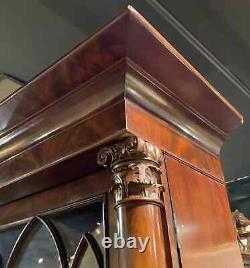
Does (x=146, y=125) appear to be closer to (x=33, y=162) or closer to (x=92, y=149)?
(x=92, y=149)

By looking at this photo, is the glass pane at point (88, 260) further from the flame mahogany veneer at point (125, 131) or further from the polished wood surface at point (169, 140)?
the polished wood surface at point (169, 140)

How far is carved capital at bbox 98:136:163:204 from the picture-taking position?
474 millimetres

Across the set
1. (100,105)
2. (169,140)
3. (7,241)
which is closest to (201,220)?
(169,140)

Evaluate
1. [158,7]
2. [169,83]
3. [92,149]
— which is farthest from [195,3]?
[92,149]

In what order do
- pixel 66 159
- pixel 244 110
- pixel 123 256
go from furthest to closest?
pixel 244 110 → pixel 66 159 → pixel 123 256

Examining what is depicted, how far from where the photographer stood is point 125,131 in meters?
0.50

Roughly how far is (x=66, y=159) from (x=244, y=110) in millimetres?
1284

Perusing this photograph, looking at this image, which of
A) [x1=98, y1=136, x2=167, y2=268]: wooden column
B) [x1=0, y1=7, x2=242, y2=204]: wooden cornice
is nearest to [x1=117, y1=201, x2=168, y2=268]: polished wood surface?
[x1=98, y1=136, x2=167, y2=268]: wooden column

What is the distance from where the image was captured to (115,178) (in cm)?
50

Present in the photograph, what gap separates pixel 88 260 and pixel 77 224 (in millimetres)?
67

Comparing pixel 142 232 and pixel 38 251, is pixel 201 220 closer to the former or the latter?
pixel 142 232

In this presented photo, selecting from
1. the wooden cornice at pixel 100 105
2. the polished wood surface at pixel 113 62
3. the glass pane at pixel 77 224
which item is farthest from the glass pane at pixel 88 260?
the polished wood surface at pixel 113 62

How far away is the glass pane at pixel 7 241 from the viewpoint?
0.68 m

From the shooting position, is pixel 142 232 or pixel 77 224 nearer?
pixel 142 232
